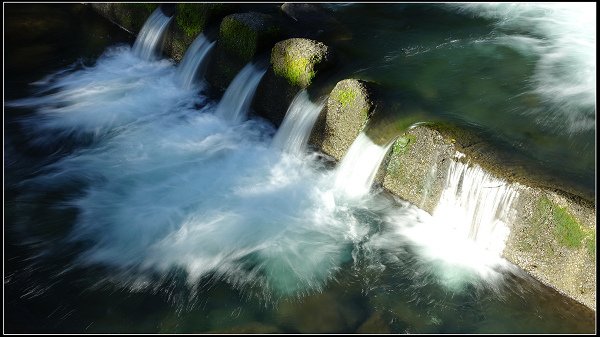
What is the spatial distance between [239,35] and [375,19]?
2556 mm

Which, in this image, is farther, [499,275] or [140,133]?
[140,133]

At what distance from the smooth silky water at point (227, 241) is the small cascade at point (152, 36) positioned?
2.15 meters

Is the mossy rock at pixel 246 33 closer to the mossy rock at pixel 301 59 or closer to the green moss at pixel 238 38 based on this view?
the green moss at pixel 238 38

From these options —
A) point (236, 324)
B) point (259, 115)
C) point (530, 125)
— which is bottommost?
point (236, 324)

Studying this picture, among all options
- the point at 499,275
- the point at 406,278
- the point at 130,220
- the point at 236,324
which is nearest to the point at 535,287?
the point at 499,275

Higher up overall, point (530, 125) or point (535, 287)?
point (530, 125)

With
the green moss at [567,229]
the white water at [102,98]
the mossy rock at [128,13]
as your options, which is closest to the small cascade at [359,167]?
the green moss at [567,229]

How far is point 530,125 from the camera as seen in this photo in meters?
6.38

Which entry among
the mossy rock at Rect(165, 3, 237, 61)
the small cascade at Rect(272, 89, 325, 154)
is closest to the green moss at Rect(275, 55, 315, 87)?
the small cascade at Rect(272, 89, 325, 154)

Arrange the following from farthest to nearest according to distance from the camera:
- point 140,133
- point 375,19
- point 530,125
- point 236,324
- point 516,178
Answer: point 375,19, point 140,133, point 530,125, point 516,178, point 236,324

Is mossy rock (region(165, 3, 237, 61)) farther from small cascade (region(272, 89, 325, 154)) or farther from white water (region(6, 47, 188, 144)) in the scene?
small cascade (region(272, 89, 325, 154))

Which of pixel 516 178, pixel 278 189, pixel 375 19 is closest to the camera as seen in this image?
pixel 516 178

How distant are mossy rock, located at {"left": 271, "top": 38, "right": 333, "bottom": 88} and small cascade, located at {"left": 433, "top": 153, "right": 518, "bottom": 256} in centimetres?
257

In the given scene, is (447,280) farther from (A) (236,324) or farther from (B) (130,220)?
(B) (130,220)
